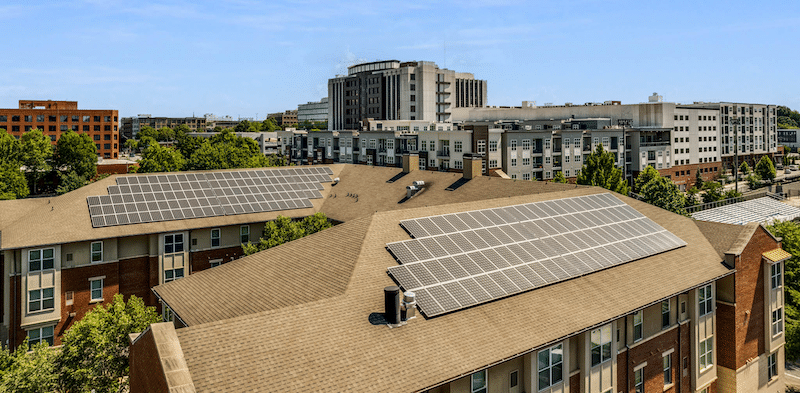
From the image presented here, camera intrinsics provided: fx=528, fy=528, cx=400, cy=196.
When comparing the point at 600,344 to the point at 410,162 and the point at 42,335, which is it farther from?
the point at 42,335

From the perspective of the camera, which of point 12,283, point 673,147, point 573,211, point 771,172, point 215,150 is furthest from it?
point 771,172

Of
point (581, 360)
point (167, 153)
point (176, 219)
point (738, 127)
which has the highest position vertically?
point (738, 127)

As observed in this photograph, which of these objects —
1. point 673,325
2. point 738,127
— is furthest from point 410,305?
point 738,127

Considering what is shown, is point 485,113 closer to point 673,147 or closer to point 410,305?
point 673,147

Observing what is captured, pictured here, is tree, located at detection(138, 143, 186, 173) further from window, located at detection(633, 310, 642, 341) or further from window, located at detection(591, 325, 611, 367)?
window, located at detection(591, 325, 611, 367)

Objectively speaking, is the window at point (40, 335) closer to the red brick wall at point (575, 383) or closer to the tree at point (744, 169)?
the red brick wall at point (575, 383)

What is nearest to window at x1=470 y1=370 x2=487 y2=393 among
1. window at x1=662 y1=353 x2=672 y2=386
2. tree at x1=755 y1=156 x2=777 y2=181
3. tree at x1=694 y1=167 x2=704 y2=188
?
window at x1=662 y1=353 x2=672 y2=386

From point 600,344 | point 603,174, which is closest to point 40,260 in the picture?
point 600,344
